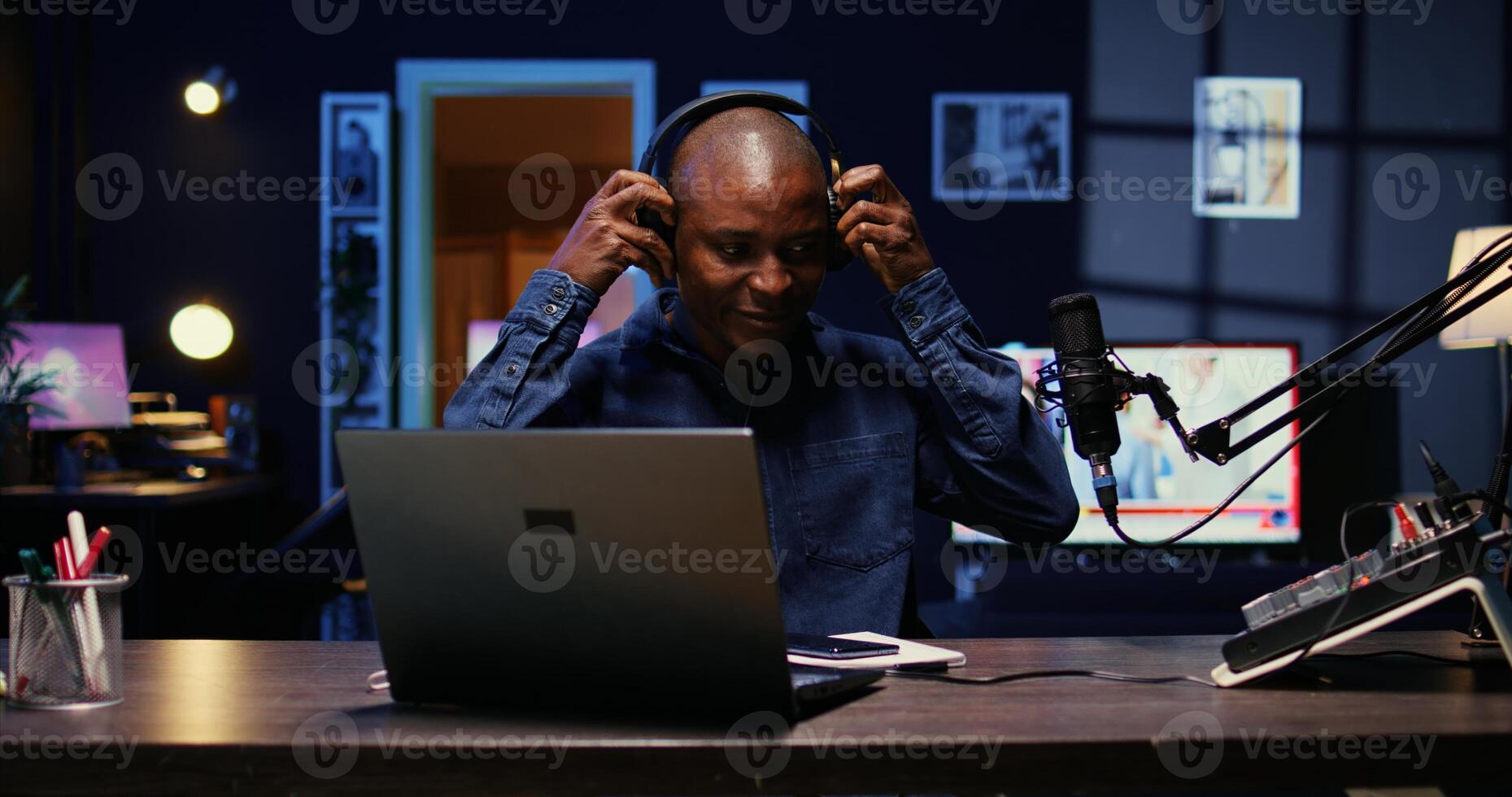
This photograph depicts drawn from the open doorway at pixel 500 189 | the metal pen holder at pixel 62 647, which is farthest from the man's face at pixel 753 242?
the open doorway at pixel 500 189

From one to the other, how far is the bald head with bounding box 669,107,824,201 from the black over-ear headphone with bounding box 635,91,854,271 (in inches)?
0.5

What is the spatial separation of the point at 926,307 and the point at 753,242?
0.76ft

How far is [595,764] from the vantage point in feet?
2.80

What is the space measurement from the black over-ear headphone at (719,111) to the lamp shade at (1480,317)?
9.02 feet

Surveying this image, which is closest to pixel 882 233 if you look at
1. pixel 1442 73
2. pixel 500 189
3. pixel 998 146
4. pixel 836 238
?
pixel 836 238

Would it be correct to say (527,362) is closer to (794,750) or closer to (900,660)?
(900,660)

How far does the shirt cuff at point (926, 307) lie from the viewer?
4.88 ft

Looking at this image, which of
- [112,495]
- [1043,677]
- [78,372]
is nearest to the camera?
[1043,677]

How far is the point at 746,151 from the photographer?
149 centimetres

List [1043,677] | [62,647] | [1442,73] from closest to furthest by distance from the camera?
[62,647], [1043,677], [1442,73]

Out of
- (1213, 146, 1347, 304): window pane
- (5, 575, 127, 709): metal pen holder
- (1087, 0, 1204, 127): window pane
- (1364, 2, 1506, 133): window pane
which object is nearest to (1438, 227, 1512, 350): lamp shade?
(1213, 146, 1347, 304): window pane

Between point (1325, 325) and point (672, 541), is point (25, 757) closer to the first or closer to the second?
point (672, 541)

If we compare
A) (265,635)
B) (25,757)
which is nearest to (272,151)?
(265,635)

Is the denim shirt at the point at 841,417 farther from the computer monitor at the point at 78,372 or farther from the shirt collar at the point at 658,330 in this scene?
the computer monitor at the point at 78,372
